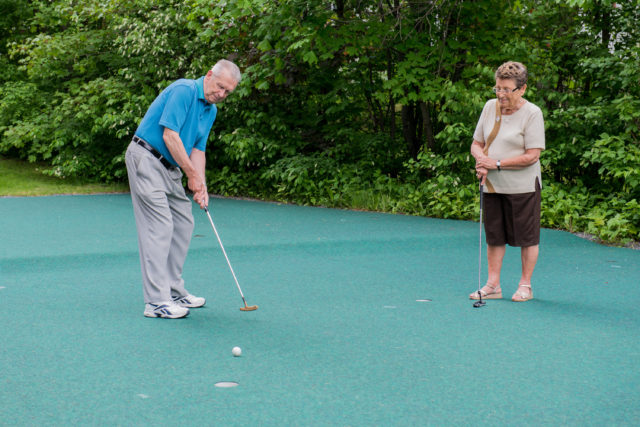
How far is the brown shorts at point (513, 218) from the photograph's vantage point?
4.89 meters

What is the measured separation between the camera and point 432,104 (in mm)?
11977

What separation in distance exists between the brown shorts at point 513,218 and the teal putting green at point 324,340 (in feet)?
1.44

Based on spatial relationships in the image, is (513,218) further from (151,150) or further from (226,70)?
(151,150)

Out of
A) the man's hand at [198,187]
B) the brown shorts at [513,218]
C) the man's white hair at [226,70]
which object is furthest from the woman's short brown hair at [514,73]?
the man's hand at [198,187]

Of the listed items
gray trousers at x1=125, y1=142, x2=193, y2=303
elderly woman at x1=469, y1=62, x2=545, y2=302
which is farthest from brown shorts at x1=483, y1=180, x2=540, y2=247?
gray trousers at x1=125, y1=142, x2=193, y2=303

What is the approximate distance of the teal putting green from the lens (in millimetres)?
3051

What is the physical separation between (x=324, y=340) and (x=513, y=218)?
1656mm

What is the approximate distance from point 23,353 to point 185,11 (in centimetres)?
946

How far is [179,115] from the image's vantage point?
4.40 meters

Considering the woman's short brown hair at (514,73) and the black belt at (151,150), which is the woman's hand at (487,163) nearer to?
the woman's short brown hair at (514,73)

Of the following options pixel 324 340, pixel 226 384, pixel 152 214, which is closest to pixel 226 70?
pixel 152 214

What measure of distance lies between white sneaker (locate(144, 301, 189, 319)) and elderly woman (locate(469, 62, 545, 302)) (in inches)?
76.7

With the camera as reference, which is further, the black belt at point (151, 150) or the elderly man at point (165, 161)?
the black belt at point (151, 150)

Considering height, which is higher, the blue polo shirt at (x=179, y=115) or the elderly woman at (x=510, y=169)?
the blue polo shirt at (x=179, y=115)
